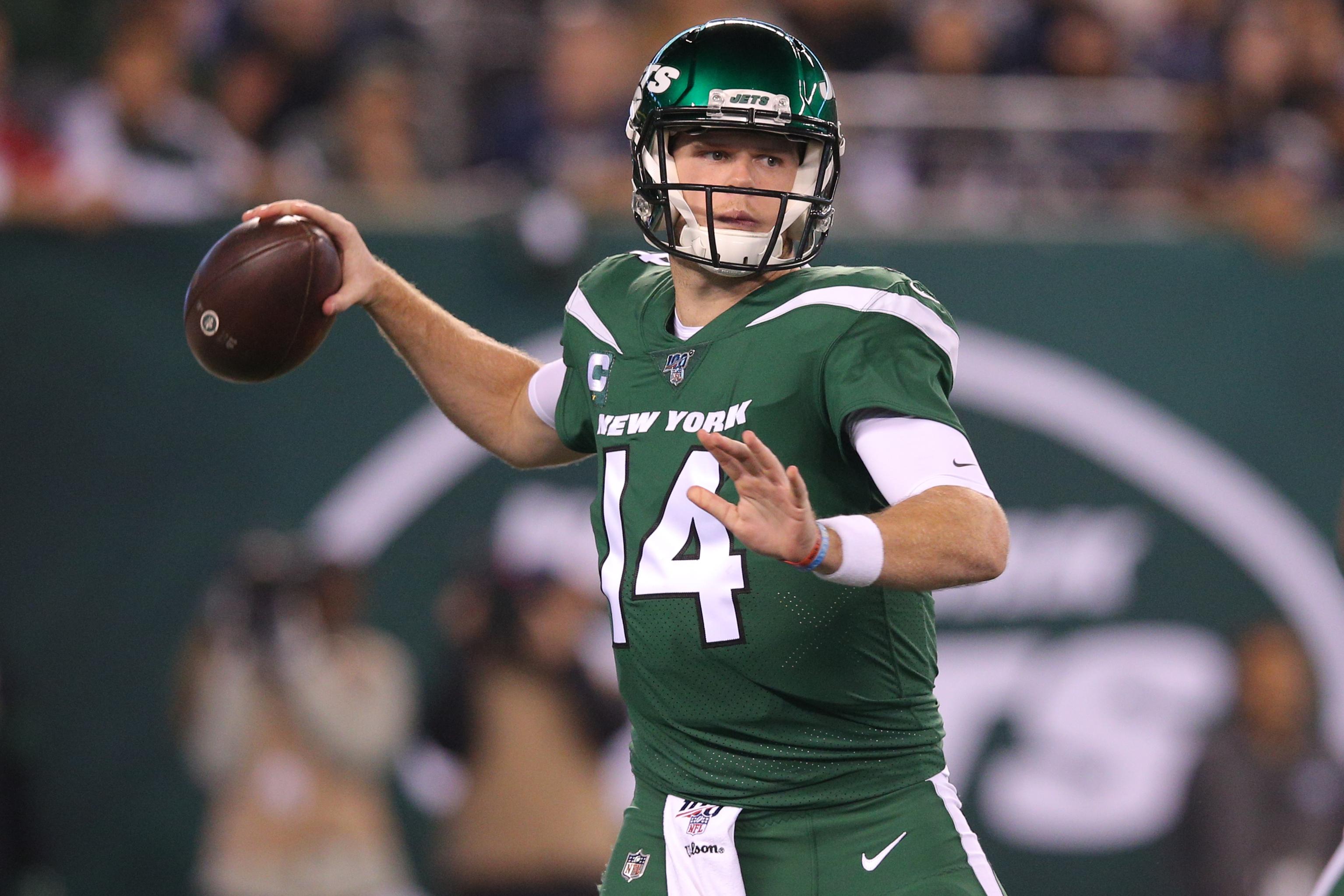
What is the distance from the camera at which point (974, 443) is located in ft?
A: 20.1

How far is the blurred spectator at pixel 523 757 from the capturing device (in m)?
5.68

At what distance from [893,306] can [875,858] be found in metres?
0.85

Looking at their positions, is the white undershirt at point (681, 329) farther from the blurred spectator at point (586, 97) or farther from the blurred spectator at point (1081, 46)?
the blurred spectator at point (1081, 46)

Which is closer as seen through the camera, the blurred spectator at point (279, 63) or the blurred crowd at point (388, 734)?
the blurred crowd at point (388, 734)

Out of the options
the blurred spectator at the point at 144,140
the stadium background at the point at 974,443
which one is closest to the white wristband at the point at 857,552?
the stadium background at the point at 974,443

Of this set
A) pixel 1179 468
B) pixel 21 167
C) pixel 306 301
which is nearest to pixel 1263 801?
pixel 1179 468

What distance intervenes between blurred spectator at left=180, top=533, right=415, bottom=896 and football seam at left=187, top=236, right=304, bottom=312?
2.63 m

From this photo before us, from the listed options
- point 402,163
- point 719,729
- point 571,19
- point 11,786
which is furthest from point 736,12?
point 719,729

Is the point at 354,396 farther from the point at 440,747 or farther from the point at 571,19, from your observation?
the point at 571,19

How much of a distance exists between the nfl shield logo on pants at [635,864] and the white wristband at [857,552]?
2.25ft

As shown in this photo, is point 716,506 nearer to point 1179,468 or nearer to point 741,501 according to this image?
point 741,501

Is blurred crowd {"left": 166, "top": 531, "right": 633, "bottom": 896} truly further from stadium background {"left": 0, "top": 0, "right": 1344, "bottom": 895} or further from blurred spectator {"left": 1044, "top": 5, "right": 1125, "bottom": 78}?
blurred spectator {"left": 1044, "top": 5, "right": 1125, "bottom": 78}

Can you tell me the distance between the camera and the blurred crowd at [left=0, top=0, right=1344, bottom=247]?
575 centimetres

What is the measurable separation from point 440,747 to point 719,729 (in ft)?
10.6
